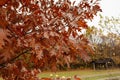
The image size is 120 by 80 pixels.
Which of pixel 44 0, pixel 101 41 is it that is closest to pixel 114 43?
pixel 101 41

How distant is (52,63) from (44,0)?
0.56 meters

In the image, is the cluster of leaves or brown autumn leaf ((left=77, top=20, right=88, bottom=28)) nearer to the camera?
the cluster of leaves

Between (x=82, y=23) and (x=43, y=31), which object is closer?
(x=43, y=31)

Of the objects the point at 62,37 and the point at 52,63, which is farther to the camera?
the point at 52,63

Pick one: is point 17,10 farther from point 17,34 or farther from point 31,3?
point 17,34

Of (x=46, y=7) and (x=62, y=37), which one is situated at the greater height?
(x=46, y=7)

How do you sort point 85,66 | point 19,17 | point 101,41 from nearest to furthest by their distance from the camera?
point 19,17, point 85,66, point 101,41

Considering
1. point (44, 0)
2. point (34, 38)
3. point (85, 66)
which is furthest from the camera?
point (85, 66)

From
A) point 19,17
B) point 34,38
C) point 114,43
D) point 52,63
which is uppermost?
point 114,43

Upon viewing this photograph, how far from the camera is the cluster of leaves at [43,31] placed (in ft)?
8.13

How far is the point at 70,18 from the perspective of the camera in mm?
2562

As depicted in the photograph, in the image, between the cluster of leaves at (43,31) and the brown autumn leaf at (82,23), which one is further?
the brown autumn leaf at (82,23)

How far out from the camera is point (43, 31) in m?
2.52

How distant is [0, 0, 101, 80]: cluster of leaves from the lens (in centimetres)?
248
